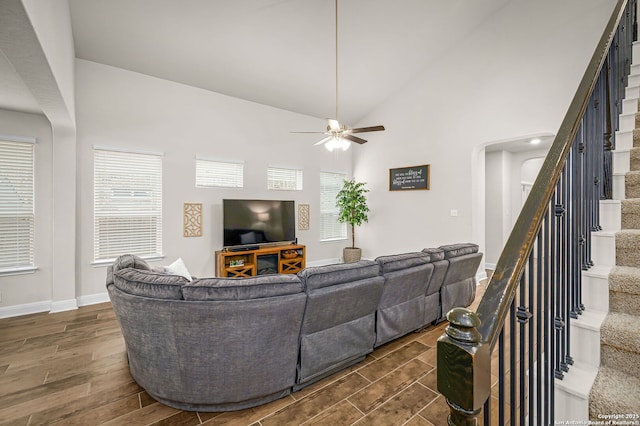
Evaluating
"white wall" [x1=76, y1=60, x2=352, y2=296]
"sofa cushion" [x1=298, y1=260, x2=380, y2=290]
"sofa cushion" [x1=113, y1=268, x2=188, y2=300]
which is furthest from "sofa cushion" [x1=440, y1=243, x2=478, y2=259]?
"white wall" [x1=76, y1=60, x2=352, y2=296]

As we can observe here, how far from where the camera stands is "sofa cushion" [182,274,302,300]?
1.79 metres

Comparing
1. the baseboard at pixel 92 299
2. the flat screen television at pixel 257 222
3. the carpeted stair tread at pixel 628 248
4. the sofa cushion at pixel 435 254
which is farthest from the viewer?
the flat screen television at pixel 257 222

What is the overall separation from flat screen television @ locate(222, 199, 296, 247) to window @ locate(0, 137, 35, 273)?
7.90 ft

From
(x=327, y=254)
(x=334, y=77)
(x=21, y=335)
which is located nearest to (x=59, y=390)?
(x=21, y=335)

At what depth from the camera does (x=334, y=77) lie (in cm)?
513

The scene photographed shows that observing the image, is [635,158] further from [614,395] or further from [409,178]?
[409,178]

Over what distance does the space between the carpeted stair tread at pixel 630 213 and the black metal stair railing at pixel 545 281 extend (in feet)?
0.43

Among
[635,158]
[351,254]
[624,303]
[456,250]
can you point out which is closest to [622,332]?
[624,303]

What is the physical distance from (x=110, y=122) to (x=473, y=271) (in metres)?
5.35

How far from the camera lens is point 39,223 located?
3.65m

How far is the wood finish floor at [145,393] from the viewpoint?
184cm

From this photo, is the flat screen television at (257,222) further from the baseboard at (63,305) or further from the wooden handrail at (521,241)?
the wooden handrail at (521,241)

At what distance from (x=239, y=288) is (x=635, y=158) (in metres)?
2.67

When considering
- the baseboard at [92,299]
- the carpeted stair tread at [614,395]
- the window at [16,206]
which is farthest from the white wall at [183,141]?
the carpeted stair tread at [614,395]
